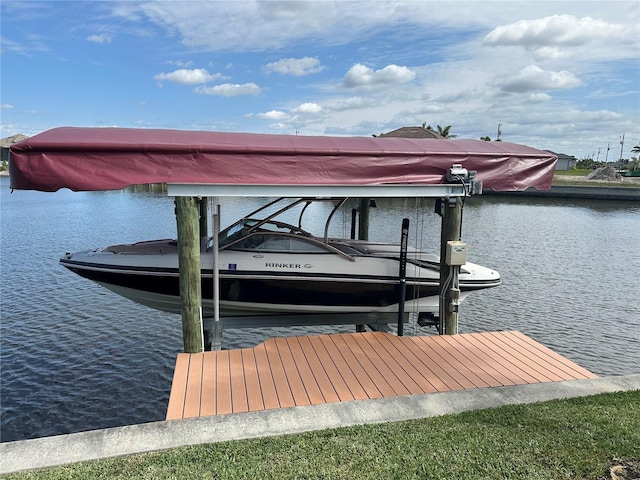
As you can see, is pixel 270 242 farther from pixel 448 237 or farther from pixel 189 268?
pixel 448 237

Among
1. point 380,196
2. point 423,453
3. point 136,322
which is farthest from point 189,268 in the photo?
point 136,322

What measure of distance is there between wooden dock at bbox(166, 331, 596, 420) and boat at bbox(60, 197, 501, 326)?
132 cm

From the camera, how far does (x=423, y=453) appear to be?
11.7ft

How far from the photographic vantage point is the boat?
23.9ft

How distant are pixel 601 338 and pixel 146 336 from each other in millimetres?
9670

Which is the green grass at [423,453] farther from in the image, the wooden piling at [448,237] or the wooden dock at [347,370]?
the wooden piling at [448,237]

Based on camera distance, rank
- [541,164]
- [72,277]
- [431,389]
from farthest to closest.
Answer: [72,277]
[541,164]
[431,389]

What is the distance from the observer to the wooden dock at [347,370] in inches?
179

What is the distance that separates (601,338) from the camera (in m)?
9.76

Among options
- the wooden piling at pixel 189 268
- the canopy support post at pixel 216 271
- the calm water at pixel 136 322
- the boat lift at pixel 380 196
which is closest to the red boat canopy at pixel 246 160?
the boat lift at pixel 380 196

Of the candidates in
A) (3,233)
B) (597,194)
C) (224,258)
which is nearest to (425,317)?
(224,258)

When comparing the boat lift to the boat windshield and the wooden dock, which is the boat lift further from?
the boat windshield

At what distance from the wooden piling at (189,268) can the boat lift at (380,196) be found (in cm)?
18

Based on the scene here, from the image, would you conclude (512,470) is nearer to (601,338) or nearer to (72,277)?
(601,338)
